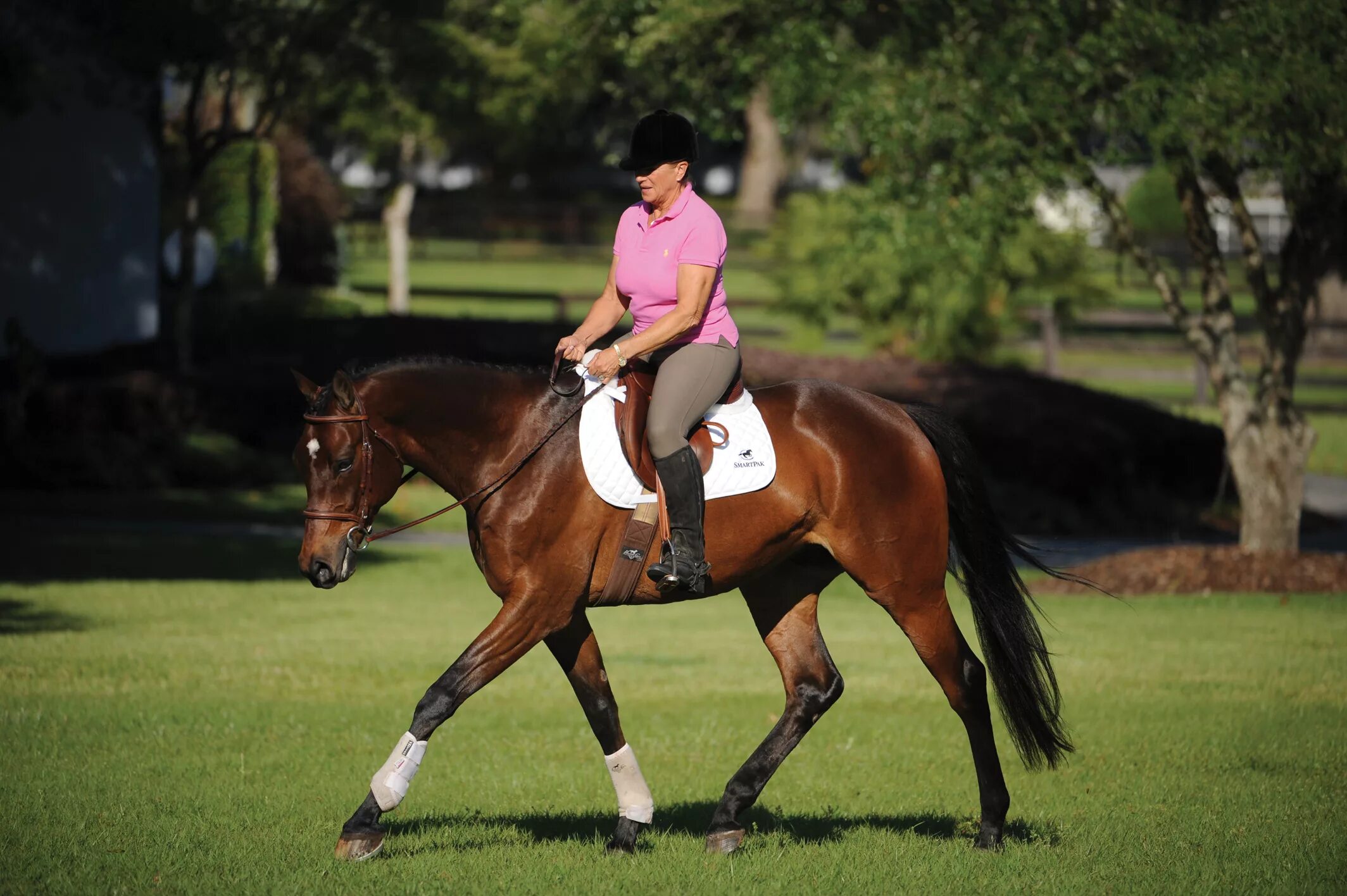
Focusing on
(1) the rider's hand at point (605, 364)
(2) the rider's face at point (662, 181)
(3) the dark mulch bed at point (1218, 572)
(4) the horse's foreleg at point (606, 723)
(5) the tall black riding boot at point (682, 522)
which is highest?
(2) the rider's face at point (662, 181)

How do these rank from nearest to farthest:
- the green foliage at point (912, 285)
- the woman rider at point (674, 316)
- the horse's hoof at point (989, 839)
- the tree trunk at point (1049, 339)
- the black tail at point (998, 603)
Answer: the woman rider at point (674, 316), the horse's hoof at point (989, 839), the black tail at point (998, 603), the green foliage at point (912, 285), the tree trunk at point (1049, 339)

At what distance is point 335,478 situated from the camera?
Answer: 6.31 meters

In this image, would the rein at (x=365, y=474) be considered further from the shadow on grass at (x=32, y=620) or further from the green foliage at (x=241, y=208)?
the green foliage at (x=241, y=208)

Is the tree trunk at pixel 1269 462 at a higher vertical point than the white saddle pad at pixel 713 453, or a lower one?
lower

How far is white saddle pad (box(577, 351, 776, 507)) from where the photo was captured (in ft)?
21.6

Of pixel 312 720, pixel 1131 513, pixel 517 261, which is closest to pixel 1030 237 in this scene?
pixel 1131 513

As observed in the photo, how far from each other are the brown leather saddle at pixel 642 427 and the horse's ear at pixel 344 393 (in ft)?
3.66

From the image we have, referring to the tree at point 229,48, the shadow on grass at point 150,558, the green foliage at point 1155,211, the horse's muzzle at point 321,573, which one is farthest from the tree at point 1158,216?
the horse's muzzle at point 321,573

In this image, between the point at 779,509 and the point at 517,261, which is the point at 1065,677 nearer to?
the point at 779,509

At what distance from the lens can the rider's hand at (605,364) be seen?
648 cm

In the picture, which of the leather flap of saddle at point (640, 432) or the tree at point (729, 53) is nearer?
the leather flap of saddle at point (640, 432)

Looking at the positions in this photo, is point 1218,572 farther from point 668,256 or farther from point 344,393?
point 344,393

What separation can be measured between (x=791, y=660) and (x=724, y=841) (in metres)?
0.96

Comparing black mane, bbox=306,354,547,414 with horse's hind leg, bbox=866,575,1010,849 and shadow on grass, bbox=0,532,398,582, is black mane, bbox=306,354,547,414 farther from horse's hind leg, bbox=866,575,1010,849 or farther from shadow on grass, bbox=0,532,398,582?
shadow on grass, bbox=0,532,398,582
